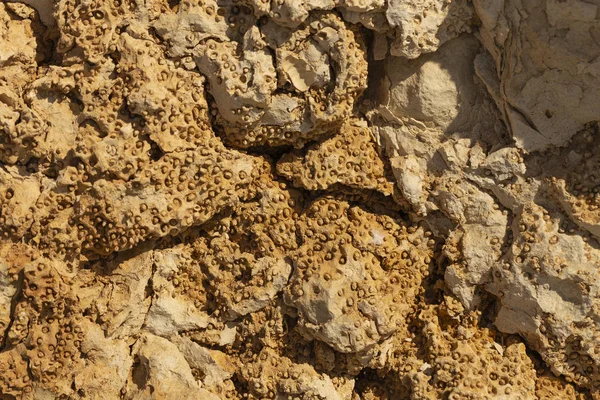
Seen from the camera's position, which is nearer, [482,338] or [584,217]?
[584,217]

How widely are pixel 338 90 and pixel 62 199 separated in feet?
5.92

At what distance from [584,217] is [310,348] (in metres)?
1.86

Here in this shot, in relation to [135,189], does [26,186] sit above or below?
below

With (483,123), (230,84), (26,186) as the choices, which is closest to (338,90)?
(230,84)

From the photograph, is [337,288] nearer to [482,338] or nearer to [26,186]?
[482,338]

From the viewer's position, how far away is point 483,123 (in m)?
4.93

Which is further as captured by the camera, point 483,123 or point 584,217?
point 483,123

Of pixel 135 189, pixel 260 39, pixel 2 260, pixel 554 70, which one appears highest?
pixel 554 70

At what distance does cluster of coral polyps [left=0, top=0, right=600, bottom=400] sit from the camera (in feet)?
15.3

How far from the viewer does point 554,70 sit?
463 centimetres

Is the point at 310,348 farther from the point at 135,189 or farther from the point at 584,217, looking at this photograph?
the point at 584,217

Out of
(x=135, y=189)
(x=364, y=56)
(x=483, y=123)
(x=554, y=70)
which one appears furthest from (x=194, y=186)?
(x=554, y=70)

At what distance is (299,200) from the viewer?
5059 millimetres

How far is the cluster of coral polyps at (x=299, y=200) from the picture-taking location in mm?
4656
